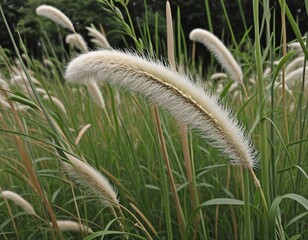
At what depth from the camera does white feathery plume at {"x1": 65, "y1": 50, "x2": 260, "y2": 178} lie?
2.87 ft

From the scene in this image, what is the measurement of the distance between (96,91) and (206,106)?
109cm

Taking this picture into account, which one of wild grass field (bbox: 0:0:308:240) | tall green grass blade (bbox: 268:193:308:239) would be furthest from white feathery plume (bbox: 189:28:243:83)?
tall green grass blade (bbox: 268:193:308:239)

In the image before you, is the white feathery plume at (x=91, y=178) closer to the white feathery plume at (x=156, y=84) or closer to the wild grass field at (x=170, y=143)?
the wild grass field at (x=170, y=143)

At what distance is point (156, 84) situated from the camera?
34.5 inches

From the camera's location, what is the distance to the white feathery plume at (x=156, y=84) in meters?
0.88

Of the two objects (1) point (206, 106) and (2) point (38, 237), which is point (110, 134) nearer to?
(2) point (38, 237)

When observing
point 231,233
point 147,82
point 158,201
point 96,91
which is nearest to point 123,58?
point 147,82

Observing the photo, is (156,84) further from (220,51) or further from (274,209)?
(220,51)

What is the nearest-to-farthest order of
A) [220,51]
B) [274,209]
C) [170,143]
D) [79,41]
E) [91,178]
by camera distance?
[274,209], [91,178], [220,51], [170,143], [79,41]

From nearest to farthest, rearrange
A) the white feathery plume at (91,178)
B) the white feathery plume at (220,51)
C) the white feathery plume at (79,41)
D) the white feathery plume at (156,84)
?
the white feathery plume at (156,84) < the white feathery plume at (91,178) < the white feathery plume at (220,51) < the white feathery plume at (79,41)

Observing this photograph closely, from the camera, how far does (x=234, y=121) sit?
3.46ft

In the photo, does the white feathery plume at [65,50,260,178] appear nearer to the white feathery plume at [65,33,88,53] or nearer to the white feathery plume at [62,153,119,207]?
the white feathery plume at [62,153,119,207]

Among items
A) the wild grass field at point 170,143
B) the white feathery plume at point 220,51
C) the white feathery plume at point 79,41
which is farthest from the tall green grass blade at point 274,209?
the white feathery plume at point 79,41

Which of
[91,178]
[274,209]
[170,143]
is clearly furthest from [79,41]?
[274,209]
